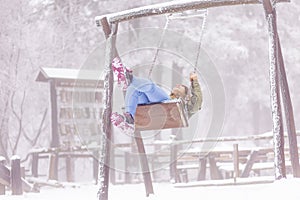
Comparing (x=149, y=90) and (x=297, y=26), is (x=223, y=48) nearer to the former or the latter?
(x=297, y=26)

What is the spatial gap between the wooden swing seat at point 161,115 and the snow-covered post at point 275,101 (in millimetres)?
1328

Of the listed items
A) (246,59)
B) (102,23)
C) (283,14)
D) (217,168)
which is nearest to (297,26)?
(283,14)

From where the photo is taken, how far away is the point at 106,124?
762 centimetres

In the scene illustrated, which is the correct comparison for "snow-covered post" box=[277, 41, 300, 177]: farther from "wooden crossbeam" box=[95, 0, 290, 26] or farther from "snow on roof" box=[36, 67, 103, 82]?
"snow on roof" box=[36, 67, 103, 82]

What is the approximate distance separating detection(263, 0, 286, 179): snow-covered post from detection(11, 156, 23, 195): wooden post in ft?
20.3

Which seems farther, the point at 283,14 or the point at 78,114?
the point at 283,14

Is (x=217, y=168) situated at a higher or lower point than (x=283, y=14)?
lower

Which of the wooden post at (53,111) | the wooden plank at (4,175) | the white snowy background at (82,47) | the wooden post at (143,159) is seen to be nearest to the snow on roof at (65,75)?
the wooden post at (53,111)

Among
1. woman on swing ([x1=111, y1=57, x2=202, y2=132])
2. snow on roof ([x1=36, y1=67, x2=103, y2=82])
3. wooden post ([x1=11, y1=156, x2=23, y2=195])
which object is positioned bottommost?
wooden post ([x1=11, y1=156, x2=23, y2=195])

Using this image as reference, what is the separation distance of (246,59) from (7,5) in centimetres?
1206

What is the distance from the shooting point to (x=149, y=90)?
7.70 meters

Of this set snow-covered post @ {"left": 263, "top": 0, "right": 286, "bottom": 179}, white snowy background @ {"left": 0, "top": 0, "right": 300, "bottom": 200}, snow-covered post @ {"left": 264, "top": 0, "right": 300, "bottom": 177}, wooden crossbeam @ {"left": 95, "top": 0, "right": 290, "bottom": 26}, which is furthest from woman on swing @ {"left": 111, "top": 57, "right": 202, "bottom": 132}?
white snowy background @ {"left": 0, "top": 0, "right": 300, "bottom": 200}

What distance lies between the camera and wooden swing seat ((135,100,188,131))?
7.46 m

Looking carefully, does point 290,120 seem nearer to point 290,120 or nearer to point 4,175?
point 290,120
